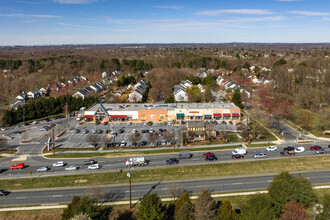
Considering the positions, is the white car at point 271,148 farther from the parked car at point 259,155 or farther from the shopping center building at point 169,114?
the shopping center building at point 169,114

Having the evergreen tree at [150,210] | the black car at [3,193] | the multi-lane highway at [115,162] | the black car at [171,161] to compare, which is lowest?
the black car at [3,193]

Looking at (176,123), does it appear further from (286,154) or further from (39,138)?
(39,138)

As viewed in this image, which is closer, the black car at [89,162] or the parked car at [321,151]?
the black car at [89,162]

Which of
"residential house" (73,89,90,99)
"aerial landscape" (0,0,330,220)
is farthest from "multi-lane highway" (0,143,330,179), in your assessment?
"residential house" (73,89,90,99)

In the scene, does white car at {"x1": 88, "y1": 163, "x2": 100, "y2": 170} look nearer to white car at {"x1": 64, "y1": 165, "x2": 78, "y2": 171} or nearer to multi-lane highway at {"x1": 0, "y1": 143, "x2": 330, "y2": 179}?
multi-lane highway at {"x1": 0, "y1": 143, "x2": 330, "y2": 179}

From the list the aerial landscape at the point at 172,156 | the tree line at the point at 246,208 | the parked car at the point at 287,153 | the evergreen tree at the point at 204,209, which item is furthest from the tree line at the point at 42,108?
the evergreen tree at the point at 204,209

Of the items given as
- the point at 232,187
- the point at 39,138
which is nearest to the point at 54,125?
the point at 39,138

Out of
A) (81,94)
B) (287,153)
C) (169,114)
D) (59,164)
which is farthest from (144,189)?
(81,94)
